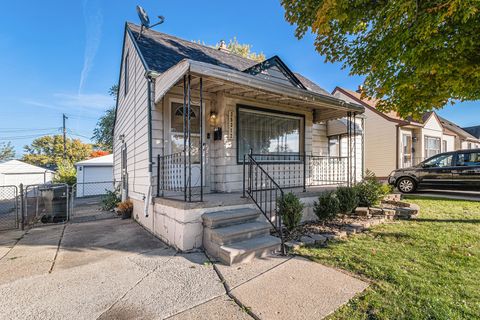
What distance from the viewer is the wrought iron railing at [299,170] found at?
627cm

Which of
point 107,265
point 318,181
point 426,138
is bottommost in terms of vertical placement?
point 107,265

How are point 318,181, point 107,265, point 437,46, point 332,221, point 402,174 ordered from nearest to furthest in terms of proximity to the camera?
point 107,265
point 437,46
point 332,221
point 318,181
point 402,174

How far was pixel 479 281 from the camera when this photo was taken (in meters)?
2.70

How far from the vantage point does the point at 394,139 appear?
13766 millimetres

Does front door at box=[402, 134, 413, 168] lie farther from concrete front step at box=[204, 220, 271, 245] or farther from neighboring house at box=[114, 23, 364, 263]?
concrete front step at box=[204, 220, 271, 245]

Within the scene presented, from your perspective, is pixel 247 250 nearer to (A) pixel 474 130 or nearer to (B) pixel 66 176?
(B) pixel 66 176

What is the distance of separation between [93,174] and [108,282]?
17.1 metres

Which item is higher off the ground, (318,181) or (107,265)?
(318,181)

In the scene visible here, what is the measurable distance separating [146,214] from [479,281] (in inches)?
222

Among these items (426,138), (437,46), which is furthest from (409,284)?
(426,138)

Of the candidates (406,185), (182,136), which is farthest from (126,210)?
(406,185)

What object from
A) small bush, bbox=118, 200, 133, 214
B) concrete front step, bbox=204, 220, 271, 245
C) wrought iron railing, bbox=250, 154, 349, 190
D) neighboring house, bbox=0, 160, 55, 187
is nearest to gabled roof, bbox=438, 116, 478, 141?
wrought iron railing, bbox=250, 154, 349, 190

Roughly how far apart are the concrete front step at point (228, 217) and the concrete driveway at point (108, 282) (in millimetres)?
549

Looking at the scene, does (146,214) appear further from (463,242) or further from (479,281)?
(463,242)
